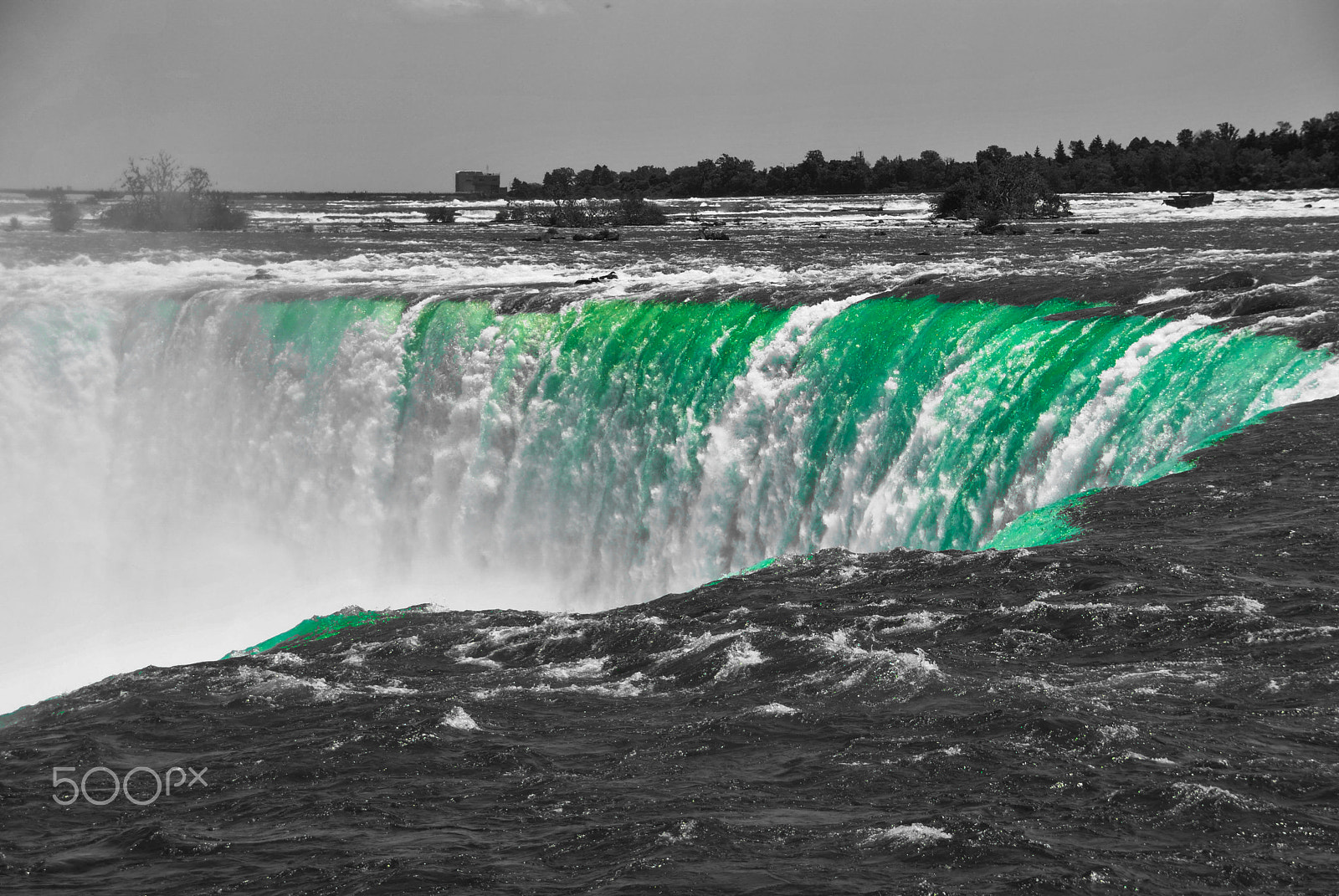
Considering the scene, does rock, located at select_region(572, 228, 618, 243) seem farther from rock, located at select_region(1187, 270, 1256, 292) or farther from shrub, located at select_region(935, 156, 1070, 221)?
rock, located at select_region(1187, 270, 1256, 292)

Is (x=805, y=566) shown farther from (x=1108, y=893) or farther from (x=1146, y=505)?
(x=1108, y=893)

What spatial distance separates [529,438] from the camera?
779 inches

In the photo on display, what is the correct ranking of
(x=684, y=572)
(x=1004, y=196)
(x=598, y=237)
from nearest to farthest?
(x=684, y=572) → (x=598, y=237) → (x=1004, y=196)

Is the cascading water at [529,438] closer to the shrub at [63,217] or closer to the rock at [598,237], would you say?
the rock at [598,237]

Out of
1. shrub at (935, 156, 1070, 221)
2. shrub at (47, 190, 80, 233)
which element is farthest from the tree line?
shrub at (47, 190, 80, 233)

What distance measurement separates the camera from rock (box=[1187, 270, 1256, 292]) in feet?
53.9

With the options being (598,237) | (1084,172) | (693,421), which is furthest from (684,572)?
(1084,172)

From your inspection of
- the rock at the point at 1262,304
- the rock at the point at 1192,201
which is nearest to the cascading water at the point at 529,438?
the rock at the point at 1262,304

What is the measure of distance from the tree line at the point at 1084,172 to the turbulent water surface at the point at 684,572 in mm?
41480

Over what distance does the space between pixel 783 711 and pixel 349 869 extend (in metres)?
2.73

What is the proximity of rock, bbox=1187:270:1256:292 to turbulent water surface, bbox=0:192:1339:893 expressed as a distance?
11cm

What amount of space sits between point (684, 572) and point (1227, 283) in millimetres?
8123

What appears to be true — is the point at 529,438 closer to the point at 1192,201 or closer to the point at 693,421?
the point at 693,421

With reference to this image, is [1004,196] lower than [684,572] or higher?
higher
